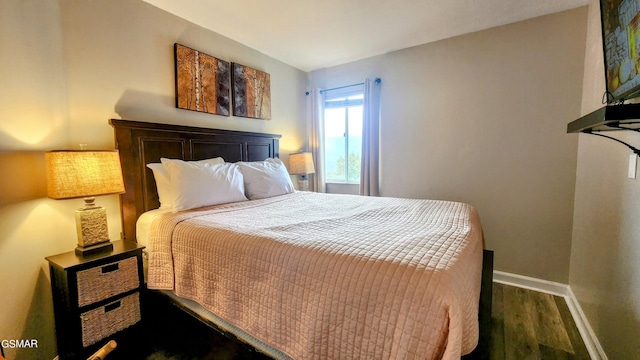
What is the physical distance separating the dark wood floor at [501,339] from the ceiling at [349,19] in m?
2.44

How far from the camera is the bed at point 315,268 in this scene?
2.87 feet

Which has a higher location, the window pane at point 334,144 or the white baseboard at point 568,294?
the window pane at point 334,144

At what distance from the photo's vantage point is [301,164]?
11.5 ft

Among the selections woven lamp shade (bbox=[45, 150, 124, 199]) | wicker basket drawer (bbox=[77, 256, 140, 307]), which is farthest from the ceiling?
wicker basket drawer (bbox=[77, 256, 140, 307])

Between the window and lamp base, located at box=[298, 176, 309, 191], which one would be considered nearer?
the window

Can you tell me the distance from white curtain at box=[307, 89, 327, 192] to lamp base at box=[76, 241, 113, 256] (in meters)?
2.54

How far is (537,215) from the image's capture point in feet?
8.13

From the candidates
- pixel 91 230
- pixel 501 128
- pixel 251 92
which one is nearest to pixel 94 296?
pixel 91 230

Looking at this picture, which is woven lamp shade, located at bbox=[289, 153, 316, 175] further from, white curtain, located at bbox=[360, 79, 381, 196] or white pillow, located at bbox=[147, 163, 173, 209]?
white pillow, located at bbox=[147, 163, 173, 209]

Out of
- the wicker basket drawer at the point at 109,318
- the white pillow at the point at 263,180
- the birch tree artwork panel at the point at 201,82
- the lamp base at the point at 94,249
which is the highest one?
the birch tree artwork panel at the point at 201,82

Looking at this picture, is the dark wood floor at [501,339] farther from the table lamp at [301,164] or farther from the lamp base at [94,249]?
the table lamp at [301,164]

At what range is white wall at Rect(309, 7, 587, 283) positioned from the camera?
92.2 inches

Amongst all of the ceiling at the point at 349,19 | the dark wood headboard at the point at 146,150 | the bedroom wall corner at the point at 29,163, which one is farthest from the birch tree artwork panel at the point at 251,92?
the bedroom wall corner at the point at 29,163

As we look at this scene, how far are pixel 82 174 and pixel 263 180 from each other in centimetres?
135
